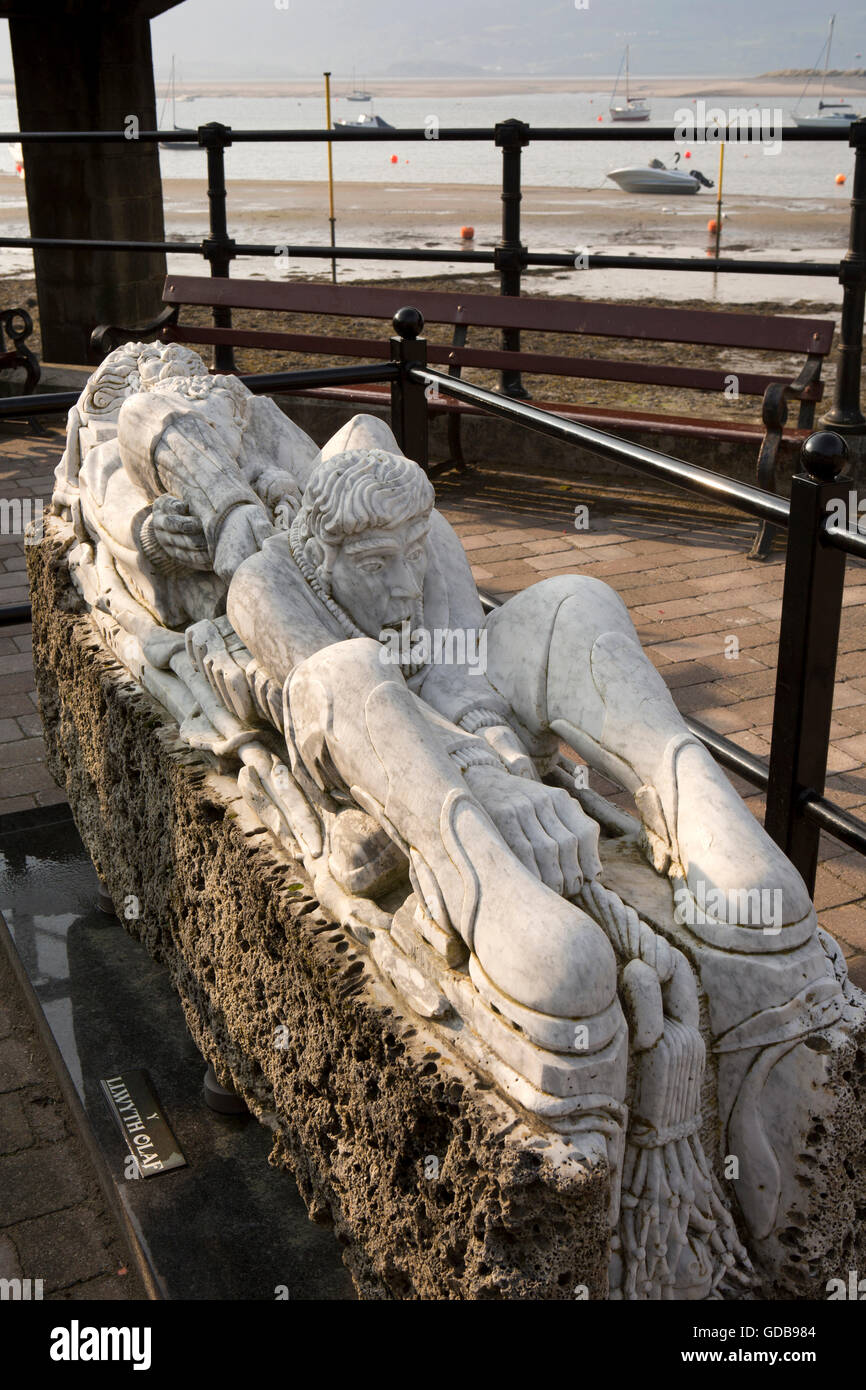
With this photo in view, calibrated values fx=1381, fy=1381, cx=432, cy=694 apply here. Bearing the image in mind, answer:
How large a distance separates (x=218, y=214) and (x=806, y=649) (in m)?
4.99

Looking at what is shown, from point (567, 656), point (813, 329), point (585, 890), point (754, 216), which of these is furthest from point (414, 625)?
point (754, 216)

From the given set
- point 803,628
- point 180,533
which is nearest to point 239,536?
point 180,533

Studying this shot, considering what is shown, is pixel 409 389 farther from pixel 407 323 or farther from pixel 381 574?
pixel 381 574

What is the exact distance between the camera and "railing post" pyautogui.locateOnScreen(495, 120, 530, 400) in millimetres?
5957

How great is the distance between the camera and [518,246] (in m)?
6.21

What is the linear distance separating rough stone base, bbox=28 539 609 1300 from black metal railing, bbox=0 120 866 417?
3.58 metres

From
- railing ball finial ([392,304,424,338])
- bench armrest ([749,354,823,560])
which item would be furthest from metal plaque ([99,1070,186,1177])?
bench armrest ([749,354,823,560])

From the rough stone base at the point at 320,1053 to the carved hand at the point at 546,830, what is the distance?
0.26 metres

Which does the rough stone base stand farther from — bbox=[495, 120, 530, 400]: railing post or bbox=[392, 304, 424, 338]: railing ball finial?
bbox=[495, 120, 530, 400]: railing post

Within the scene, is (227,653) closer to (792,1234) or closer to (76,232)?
(792,1234)

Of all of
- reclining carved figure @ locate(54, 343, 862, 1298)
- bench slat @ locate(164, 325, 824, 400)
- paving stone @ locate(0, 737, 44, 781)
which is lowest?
paving stone @ locate(0, 737, 44, 781)

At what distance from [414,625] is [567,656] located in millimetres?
272

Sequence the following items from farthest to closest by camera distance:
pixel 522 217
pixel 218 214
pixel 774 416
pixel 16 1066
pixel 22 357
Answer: pixel 522 217 < pixel 22 357 < pixel 218 214 < pixel 774 416 < pixel 16 1066

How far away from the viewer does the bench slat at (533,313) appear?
5.64 metres
